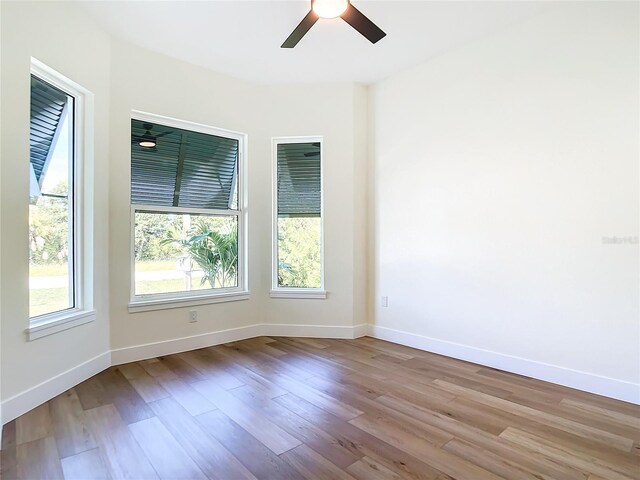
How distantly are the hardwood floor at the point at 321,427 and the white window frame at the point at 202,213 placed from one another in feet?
1.96

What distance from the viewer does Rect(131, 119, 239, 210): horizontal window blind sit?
3.33 metres

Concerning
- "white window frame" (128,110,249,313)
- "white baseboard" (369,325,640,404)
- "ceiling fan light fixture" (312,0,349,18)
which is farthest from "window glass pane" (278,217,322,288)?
"ceiling fan light fixture" (312,0,349,18)

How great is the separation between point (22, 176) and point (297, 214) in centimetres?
243

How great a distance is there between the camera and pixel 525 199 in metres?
2.82

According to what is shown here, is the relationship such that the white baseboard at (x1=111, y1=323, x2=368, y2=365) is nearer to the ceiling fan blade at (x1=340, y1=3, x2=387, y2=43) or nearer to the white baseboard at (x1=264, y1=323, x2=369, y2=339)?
the white baseboard at (x1=264, y1=323, x2=369, y2=339)

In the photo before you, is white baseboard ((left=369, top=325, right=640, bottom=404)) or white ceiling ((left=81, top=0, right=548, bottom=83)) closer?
white baseboard ((left=369, top=325, right=640, bottom=404))

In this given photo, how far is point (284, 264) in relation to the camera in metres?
4.05

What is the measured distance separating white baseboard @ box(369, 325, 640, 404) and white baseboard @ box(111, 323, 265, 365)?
4.91 ft

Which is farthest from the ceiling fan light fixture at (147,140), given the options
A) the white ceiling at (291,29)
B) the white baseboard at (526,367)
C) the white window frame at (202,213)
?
the white baseboard at (526,367)

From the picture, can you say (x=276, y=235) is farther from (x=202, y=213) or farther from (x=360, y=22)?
(x=360, y=22)

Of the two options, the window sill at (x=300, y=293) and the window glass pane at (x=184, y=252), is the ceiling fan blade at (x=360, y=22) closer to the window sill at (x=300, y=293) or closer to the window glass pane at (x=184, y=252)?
the window glass pane at (x=184, y=252)

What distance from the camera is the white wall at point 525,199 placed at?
241 cm

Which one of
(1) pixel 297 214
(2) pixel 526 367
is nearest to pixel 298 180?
(1) pixel 297 214

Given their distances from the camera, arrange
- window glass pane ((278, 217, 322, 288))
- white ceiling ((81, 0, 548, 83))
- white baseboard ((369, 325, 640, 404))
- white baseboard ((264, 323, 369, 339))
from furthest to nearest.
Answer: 1. window glass pane ((278, 217, 322, 288))
2. white baseboard ((264, 323, 369, 339))
3. white ceiling ((81, 0, 548, 83))
4. white baseboard ((369, 325, 640, 404))
